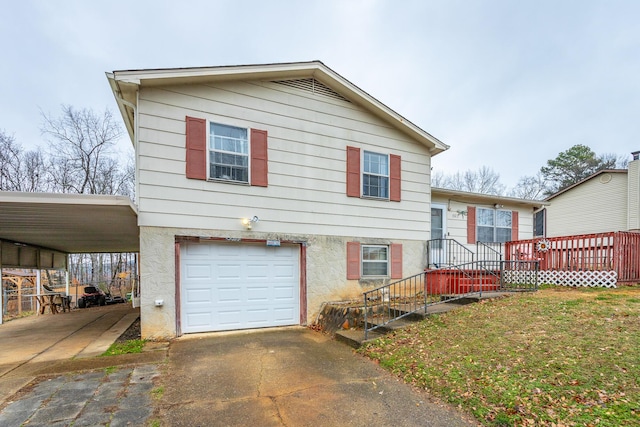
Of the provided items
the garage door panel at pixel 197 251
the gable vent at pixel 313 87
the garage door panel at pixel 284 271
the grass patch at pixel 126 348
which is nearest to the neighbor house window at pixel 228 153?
the garage door panel at pixel 197 251

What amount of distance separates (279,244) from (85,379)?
13.7ft

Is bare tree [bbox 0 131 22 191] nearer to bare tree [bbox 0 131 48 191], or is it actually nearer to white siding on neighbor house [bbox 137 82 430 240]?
bare tree [bbox 0 131 48 191]

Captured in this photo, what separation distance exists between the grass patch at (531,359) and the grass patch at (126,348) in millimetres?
4253

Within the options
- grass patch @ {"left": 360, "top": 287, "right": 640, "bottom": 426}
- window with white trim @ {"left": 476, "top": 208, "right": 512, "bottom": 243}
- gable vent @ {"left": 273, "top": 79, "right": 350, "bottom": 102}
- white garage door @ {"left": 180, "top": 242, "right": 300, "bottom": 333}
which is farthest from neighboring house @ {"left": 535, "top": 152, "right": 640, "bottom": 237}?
white garage door @ {"left": 180, "top": 242, "right": 300, "bottom": 333}

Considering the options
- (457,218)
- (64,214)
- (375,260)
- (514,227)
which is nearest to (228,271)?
(64,214)

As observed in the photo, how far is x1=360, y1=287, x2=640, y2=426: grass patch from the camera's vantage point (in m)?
3.01

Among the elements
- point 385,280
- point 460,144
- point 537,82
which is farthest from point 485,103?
point 385,280

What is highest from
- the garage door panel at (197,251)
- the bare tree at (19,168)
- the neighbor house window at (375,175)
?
A: the bare tree at (19,168)

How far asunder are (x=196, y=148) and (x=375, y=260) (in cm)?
545

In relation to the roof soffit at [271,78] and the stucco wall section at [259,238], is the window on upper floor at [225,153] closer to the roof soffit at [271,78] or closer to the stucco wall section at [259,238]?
the roof soffit at [271,78]

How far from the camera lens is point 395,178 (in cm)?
889

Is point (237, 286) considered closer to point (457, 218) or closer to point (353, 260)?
point (353, 260)

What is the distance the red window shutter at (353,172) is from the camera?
8250 mm

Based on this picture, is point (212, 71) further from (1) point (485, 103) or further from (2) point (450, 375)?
(1) point (485, 103)
